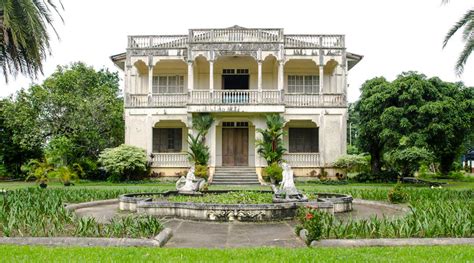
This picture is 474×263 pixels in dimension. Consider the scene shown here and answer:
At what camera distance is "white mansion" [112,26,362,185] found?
27.8 metres

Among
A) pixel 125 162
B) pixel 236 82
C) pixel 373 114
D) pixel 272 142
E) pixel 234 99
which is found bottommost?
pixel 125 162

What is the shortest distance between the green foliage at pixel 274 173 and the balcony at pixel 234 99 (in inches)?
148

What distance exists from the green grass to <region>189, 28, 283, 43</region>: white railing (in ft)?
71.6

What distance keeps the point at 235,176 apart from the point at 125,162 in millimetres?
6131

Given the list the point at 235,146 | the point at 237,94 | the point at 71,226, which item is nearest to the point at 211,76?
the point at 237,94

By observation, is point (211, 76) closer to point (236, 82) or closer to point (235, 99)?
point (235, 99)

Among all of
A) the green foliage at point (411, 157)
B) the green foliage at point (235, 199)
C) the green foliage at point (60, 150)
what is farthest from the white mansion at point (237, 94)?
the green foliage at point (235, 199)

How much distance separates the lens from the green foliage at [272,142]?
26452 millimetres

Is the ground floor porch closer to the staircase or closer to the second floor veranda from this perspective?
the staircase

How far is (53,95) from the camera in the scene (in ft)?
94.8

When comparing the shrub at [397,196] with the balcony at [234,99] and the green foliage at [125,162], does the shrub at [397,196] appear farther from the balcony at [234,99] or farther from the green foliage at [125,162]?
the green foliage at [125,162]

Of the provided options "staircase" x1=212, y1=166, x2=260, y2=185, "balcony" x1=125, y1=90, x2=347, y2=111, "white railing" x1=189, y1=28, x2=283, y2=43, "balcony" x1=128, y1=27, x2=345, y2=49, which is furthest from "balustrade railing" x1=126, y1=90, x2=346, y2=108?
"staircase" x1=212, y1=166, x2=260, y2=185

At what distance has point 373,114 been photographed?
2731 centimetres

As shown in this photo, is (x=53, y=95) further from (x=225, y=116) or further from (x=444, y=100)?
(x=444, y=100)
